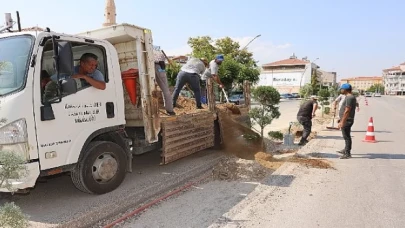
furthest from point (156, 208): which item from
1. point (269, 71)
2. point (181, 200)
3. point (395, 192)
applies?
point (269, 71)

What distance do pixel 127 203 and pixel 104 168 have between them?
608 millimetres

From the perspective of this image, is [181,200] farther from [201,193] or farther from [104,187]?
[104,187]

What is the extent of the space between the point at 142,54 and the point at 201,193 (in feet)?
7.74

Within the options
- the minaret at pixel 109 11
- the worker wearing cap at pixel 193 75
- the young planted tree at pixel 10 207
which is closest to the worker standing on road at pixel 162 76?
the worker wearing cap at pixel 193 75

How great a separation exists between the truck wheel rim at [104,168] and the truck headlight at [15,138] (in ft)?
3.42

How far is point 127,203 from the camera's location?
4.44m

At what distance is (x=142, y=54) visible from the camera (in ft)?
16.7

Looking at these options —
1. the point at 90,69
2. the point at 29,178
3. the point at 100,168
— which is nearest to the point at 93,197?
the point at 100,168

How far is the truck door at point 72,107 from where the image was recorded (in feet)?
12.8

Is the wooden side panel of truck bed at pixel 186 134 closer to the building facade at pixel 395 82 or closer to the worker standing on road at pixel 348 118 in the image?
the worker standing on road at pixel 348 118

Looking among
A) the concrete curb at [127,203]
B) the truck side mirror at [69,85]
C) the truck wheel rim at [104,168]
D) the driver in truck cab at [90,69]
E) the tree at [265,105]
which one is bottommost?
the concrete curb at [127,203]

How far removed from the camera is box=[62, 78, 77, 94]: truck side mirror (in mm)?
4027

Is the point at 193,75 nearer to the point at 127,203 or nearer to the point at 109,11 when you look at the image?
the point at 127,203

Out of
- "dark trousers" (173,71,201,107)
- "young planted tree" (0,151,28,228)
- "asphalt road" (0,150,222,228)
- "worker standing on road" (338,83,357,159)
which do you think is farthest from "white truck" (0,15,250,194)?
"worker standing on road" (338,83,357,159)
